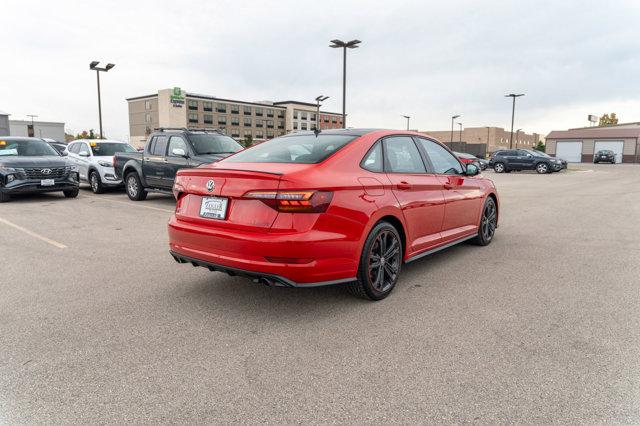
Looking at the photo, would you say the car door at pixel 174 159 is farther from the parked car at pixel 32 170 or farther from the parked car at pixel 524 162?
the parked car at pixel 524 162

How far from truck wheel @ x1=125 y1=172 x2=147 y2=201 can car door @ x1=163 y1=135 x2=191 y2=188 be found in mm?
1314

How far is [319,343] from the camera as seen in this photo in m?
3.39

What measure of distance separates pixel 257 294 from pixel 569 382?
2.68 meters

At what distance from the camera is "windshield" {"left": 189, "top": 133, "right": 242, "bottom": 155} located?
10773 millimetres

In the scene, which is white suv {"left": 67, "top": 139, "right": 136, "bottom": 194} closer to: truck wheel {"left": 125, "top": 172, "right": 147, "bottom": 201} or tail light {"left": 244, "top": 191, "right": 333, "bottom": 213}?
truck wheel {"left": 125, "top": 172, "right": 147, "bottom": 201}

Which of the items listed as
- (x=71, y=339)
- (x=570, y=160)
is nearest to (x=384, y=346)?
(x=71, y=339)

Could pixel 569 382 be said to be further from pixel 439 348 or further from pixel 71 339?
pixel 71 339

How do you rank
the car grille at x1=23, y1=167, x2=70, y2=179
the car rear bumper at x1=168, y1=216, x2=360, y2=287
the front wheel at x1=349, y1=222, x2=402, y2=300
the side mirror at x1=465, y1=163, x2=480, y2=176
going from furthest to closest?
the car grille at x1=23, y1=167, x2=70, y2=179 < the side mirror at x1=465, y1=163, x2=480, y2=176 < the front wheel at x1=349, y1=222, x2=402, y2=300 < the car rear bumper at x1=168, y1=216, x2=360, y2=287

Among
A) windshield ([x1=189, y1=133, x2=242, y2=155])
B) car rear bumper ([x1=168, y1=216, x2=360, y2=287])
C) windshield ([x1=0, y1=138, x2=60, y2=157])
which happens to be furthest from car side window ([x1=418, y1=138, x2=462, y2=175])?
windshield ([x1=0, y1=138, x2=60, y2=157])

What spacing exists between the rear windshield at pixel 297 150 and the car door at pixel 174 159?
609 centimetres

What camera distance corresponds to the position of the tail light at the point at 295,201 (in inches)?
141

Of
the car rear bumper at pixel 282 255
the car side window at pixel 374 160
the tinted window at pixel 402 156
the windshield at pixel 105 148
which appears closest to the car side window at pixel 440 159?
the tinted window at pixel 402 156

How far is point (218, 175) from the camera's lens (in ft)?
13.0

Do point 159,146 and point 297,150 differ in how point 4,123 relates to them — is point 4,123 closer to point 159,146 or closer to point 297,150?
point 159,146
